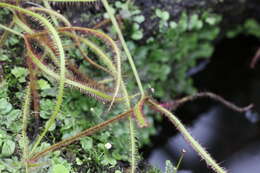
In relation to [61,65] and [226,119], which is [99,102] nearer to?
[61,65]

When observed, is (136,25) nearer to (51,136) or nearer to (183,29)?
(183,29)

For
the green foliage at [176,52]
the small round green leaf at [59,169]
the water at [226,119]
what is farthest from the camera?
the green foliage at [176,52]

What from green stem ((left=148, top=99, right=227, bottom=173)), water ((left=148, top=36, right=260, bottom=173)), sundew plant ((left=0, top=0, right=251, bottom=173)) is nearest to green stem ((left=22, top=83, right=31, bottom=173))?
sundew plant ((left=0, top=0, right=251, bottom=173))

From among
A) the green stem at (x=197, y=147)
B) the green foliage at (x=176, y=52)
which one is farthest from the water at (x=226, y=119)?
the green stem at (x=197, y=147)

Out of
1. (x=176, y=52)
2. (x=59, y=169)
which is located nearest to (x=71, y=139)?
(x=59, y=169)

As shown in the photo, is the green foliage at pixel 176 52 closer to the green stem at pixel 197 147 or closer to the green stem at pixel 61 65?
the green stem at pixel 197 147

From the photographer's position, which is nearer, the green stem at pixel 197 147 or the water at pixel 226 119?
the green stem at pixel 197 147

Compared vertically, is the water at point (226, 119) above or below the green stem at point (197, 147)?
below

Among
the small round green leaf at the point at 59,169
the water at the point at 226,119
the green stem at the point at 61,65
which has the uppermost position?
the green stem at the point at 61,65

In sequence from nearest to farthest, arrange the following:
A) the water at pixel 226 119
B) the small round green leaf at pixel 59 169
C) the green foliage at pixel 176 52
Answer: the small round green leaf at pixel 59 169
the water at pixel 226 119
the green foliage at pixel 176 52
